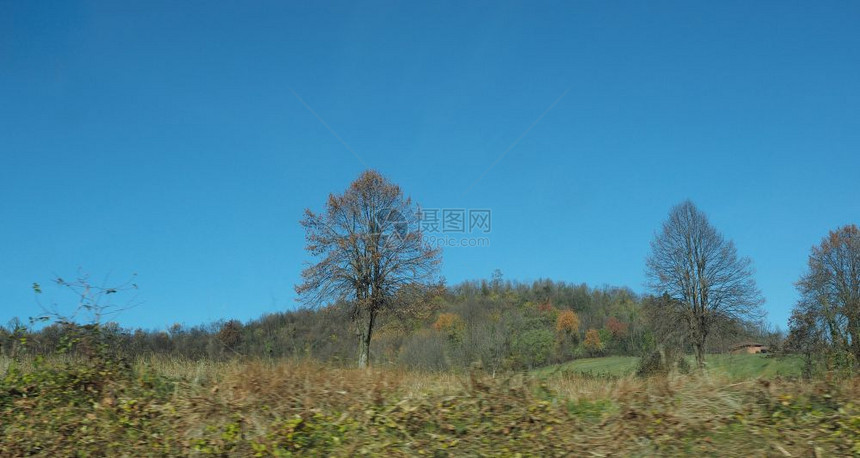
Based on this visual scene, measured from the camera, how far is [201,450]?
6328 millimetres

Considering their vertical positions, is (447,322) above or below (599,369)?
above

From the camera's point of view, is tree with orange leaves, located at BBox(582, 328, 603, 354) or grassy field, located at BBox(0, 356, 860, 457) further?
tree with orange leaves, located at BBox(582, 328, 603, 354)

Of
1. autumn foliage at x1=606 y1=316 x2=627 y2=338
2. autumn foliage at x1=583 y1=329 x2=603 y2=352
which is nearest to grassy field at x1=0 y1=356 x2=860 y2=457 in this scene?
autumn foliage at x1=583 y1=329 x2=603 y2=352

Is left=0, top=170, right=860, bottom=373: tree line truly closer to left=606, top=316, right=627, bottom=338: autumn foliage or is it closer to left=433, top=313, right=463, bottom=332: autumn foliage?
left=433, top=313, right=463, bottom=332: autumn foliage

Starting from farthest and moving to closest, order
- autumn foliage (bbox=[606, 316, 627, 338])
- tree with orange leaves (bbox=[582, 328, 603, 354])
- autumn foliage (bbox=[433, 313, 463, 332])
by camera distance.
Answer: autumn foliage (bbox=[606, 316, 627, 338]), tree with orange leaves (bbox=[582, 328, 603, 354]), autumn foliage (bbox=[433, 313, 463, 332])

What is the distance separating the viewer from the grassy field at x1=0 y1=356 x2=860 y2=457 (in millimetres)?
6105

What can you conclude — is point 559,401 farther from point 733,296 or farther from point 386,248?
point 733,296

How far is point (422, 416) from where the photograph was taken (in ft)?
22.0

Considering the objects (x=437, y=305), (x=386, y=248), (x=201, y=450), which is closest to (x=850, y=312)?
(x=437, y=305)

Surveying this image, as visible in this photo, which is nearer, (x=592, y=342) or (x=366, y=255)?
(x=366, y=255)

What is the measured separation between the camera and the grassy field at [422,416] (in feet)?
20.0

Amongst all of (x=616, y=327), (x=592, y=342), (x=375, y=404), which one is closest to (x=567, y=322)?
(x=592, y=342)

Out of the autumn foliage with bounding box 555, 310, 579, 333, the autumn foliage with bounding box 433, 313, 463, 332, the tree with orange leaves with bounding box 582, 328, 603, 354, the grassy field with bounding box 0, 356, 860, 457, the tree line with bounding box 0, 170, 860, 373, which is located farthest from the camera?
the autumn foliage with bounding box 555, 310, 579, 333

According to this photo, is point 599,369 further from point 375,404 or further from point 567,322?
point 567,322
